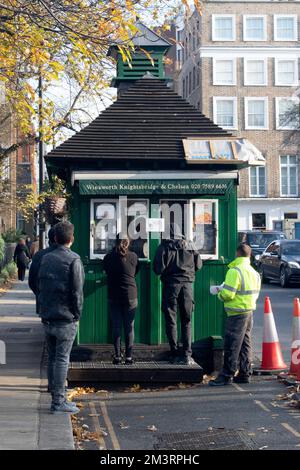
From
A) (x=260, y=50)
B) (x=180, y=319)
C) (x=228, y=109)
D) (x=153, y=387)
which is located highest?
(x=260, y=50)

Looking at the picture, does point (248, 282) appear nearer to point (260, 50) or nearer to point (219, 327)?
point (219, 327)

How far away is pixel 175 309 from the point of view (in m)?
12.0

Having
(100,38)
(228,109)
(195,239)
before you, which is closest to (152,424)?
(195,239)

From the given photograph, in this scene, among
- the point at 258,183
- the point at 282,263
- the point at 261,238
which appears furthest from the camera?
the point at 258,183

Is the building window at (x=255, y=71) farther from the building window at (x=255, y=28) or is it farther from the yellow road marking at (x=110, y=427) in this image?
the yellow road marking at (x=110, y=427)

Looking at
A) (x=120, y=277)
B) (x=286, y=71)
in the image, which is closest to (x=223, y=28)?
(x=286, y=71)

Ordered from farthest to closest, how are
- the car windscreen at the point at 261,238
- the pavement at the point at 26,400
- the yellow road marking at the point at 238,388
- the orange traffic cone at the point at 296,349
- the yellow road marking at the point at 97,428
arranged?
1. the car windscreen at the point at 261,238
2. the orange traffic cone at the point at 296,349
3. the yellow road marking at the point at 238,388
4. the yellow road marking at the point at 97,428
5. the pavement at the point at 26,400

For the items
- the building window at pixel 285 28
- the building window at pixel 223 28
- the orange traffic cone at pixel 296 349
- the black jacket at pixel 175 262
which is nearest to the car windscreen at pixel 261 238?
the orange traffic cone at pixel 296 349

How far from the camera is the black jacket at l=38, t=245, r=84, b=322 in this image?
9.23 meters

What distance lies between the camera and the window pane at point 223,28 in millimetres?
66062

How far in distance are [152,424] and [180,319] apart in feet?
10.5

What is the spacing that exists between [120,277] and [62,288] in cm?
261

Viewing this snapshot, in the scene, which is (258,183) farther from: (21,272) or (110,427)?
(110,427)
